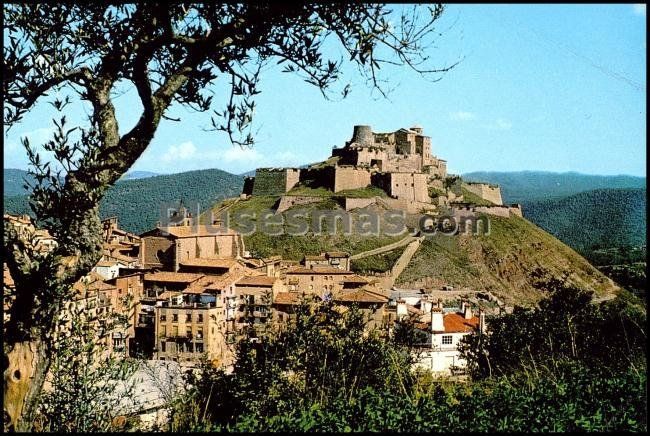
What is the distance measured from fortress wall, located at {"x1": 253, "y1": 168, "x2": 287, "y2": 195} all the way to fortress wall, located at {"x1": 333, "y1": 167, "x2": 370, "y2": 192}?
6.15 meters

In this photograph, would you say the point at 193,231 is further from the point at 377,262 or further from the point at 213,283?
the point at 377,262

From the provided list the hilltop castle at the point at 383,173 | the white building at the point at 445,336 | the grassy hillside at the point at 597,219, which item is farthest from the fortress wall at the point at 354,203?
the white building at the point at 445,336

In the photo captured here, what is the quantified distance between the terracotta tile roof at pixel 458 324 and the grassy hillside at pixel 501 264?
25.8 meters

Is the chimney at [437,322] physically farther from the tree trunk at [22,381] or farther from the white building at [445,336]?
the tree trunk at [22,381]

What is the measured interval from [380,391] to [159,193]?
254 feet

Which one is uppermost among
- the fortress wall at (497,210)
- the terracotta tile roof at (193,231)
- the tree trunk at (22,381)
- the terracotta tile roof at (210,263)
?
the fortress wall at (497,210)

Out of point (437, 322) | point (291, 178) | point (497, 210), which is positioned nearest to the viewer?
point (437, 322)

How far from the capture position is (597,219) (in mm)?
87812

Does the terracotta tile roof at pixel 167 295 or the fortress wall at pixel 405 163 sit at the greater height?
the fortress wall at pixel 405 163

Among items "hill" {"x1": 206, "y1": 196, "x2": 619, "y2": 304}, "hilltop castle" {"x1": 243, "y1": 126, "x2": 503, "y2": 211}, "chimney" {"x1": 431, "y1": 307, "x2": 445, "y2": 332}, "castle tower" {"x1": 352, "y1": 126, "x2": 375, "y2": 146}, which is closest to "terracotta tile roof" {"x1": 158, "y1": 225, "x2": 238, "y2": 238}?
"hill" {"x1": 206, "y1": 196, "x2": 619, "y2": 304}

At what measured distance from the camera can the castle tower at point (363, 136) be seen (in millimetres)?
83188

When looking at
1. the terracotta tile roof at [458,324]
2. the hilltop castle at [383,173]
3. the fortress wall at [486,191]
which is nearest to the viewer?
the terracotta tile roof at [458,324]

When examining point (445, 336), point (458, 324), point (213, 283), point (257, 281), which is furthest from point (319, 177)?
point (445, 336)

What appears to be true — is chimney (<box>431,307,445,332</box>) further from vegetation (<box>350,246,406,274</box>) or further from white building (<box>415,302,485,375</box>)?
vegetation (<box>350,246,406,274</box>)
